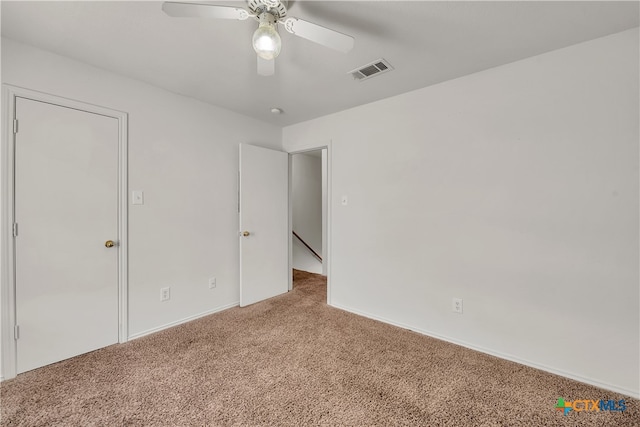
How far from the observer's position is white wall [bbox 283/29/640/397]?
1655 mm

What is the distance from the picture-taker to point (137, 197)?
2.30 metres

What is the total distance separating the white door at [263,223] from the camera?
3.03 metres

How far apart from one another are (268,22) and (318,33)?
288 mm

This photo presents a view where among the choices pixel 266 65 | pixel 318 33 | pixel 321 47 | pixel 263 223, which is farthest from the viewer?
pixel 263 223

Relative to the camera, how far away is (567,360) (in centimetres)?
181

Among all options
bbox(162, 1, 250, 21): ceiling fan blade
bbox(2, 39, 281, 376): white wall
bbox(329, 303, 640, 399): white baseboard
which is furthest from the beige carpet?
bbox(162, 1, 250, 21): ceiling fan blade

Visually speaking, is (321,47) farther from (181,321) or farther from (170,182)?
(181,321)

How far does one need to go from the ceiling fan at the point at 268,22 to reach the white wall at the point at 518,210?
1.38 metres

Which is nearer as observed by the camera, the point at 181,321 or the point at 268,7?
the point at 268,7

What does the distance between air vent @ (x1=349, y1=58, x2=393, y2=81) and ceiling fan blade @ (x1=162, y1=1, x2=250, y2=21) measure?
1073 millimetres

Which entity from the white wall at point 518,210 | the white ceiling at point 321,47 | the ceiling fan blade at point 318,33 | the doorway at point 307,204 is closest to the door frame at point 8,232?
the white ceiling at point 321,47

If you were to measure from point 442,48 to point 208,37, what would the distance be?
5.30ft

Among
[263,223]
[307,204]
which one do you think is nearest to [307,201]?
[307,204]

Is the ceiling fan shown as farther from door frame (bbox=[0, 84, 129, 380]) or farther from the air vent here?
door frame (bbox=[0, 84, 129, 380])
